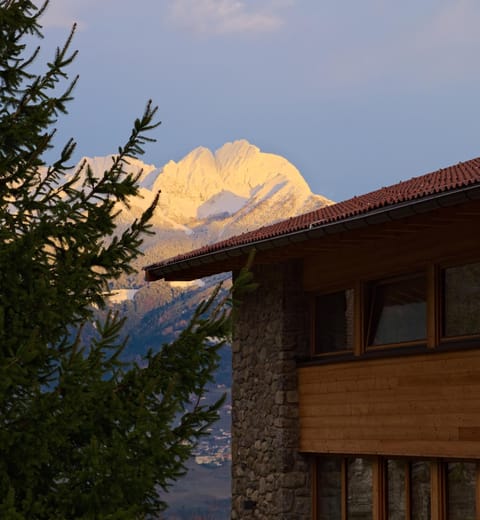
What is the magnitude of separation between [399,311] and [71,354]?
7.69 m

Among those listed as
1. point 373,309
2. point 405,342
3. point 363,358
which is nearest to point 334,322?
point 373,309

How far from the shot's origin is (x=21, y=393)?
9352 mm

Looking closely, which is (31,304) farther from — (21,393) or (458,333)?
(458,333)

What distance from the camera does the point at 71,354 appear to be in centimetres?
836

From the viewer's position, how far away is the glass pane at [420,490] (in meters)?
14.4

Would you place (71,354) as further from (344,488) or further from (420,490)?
(344,488)

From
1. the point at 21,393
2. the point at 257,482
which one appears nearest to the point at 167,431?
the point at 21,393

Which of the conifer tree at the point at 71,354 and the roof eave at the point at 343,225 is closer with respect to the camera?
the conifer tree at the point at 71,354

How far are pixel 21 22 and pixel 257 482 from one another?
9.74 metres

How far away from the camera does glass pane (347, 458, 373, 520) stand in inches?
Result: 621

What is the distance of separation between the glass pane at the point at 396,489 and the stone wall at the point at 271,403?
7.10 feet

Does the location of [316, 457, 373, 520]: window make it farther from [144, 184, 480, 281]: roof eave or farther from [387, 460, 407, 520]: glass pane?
[144, 184, 480, 281]: roof eave

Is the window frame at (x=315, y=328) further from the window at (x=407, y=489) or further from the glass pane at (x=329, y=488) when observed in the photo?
the window at (x=407, y=489)

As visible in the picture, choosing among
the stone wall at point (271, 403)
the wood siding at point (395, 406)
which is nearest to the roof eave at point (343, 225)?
the stone wall at point (271, 403)
